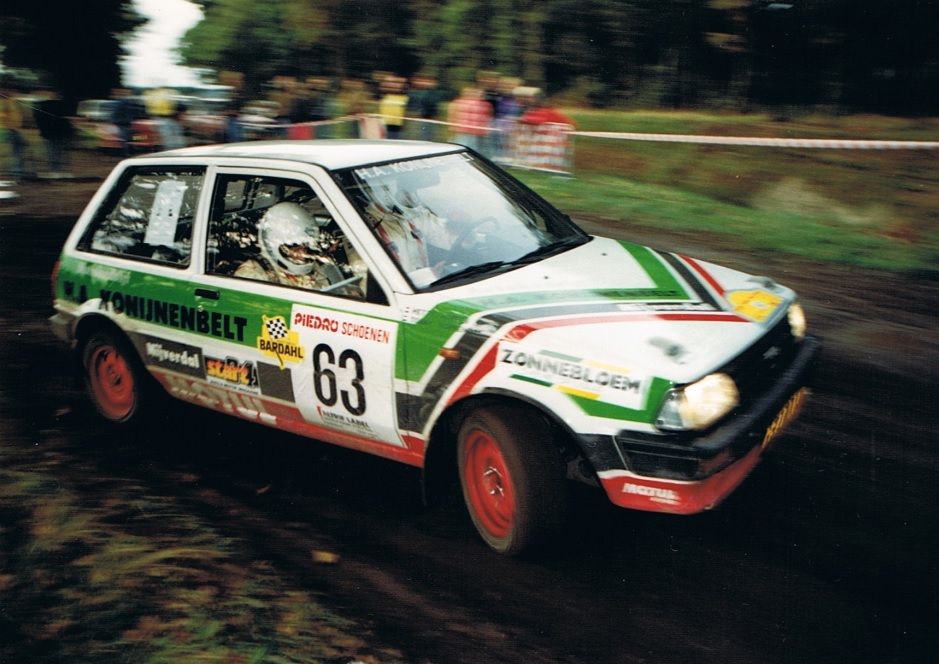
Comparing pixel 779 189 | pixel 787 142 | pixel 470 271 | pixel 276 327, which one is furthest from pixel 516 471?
→ pixel 787 142

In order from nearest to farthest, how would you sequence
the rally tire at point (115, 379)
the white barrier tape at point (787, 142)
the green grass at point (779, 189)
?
1. the rally tire at point (115, 379)
2. the green grass at point (779, 189)
3. the white barrier tape at point (787, 142)

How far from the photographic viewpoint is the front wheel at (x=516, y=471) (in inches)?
138

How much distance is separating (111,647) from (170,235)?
235cm

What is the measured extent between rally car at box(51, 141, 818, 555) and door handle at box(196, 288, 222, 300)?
19mm

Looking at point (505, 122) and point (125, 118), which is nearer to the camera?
point (505, 122)

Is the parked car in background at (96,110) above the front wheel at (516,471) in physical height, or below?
above

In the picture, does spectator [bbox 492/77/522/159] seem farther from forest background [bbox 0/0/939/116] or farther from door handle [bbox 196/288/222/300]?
door handle [bbox 196/288/222/300]

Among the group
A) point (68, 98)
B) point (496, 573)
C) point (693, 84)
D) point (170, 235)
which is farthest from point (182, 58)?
point (496, 573)

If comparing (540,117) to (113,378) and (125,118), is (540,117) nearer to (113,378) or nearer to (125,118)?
(125,118)

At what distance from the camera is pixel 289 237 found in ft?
14.3

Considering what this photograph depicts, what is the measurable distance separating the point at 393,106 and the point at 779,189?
6118mm

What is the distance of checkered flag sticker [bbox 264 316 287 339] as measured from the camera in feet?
13.9

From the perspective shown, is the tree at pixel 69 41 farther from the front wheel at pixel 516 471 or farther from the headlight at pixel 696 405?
the headlight at pixel 696 405

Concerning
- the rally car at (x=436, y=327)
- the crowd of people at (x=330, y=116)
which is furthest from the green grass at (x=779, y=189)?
the rally car at (x=436, y=327)
